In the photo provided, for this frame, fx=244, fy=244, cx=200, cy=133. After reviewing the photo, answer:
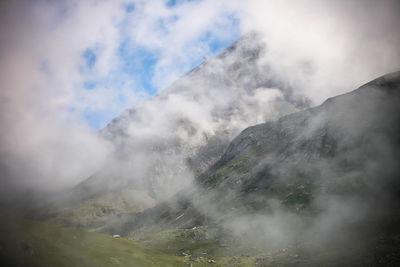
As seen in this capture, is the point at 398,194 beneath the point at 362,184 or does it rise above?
beneath

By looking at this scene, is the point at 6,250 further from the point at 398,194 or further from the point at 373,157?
the point at 373,157

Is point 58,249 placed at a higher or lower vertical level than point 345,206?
lower

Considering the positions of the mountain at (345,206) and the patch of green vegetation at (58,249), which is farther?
the mountain at (345,206)

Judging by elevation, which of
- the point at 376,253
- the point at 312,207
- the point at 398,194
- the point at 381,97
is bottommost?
the point at 376,253

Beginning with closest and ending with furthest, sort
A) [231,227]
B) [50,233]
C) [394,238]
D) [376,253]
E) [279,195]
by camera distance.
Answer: [50,233], [376,253], [394,238], [231,227], [279,195]

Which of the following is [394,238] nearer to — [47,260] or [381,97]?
[47,260]

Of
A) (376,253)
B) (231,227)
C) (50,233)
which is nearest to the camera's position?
(50,233)

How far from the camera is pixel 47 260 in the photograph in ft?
166

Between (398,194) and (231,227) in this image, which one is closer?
(398,194)

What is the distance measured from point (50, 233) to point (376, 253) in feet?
300

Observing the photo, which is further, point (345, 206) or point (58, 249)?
point (345, 206)

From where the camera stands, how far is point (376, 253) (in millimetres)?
71625

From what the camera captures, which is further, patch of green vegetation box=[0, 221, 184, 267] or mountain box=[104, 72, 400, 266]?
mountain box=[104, 72, 400, 266]

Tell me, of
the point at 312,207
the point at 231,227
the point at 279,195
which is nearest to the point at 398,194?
the point at 312,207
